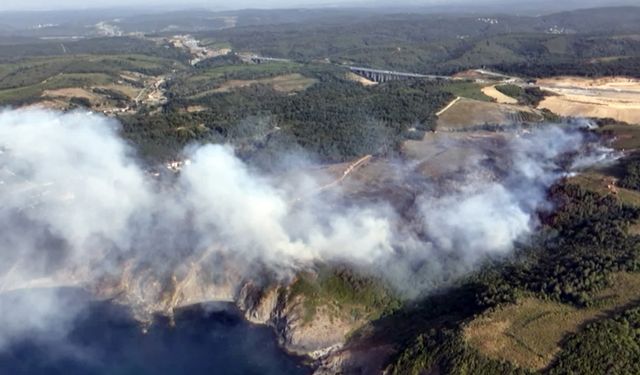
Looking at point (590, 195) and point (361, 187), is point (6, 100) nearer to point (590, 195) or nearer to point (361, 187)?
point (361, 187)

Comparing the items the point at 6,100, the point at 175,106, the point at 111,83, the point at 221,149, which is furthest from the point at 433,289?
the point at 111,83

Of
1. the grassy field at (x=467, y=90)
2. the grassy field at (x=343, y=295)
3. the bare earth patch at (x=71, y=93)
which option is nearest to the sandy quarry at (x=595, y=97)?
the grassy field at (x=467, y=90)

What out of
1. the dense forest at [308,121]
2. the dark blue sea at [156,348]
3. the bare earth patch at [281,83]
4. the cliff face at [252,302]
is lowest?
the dark blue sea at [156,348]

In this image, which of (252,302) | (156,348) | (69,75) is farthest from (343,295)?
(69,75)

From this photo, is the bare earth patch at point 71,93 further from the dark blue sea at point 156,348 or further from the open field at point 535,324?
the open field at point 535,324

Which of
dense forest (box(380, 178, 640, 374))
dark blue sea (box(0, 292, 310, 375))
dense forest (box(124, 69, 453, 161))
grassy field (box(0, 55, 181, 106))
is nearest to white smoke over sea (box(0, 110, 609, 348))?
dense forest (box(380, 178, 640, 374))

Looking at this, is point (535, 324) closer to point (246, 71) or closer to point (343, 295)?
point (343, 295)

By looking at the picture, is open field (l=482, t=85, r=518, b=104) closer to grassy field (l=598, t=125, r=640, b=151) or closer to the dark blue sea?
grassy field (l=598, t=125, r=640, b=151)
